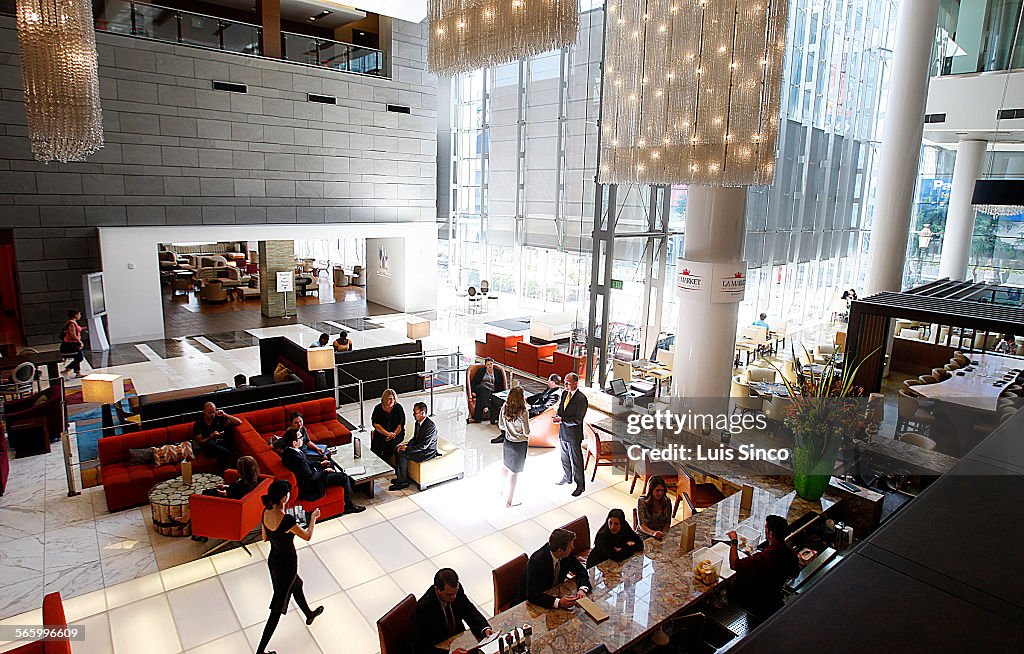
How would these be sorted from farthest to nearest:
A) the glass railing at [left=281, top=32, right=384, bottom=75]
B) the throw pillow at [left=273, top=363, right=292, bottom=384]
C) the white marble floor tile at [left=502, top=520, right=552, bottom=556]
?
the glass railing at [left=281, top=32, right=384, bottom=75], the throw pillow at [left=273, top=363, right=292, bottom=384], the white marble floor tile at [left=502, top=520, right=552, bottom=556]

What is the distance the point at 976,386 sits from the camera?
9078mm

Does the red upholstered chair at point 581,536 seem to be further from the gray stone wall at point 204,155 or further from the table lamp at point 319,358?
the gray stone wall at point 204,155

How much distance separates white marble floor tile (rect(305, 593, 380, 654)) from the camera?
495 cm

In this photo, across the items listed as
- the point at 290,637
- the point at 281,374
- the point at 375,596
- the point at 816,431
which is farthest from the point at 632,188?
the point at 290,637

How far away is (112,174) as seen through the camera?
571 inches

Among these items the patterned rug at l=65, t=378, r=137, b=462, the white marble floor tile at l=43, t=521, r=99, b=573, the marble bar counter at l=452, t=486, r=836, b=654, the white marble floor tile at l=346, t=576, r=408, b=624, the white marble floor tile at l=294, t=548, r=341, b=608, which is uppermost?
the marble bar counter at l=452, t=486, r=836, b=654

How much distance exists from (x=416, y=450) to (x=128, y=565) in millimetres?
3205

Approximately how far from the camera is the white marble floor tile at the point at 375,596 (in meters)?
5.41

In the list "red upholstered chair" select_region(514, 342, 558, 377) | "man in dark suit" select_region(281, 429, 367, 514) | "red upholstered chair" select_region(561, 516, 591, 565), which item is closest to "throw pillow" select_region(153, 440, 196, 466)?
"man in dark suit" select_region(281, 429, 367, 514)

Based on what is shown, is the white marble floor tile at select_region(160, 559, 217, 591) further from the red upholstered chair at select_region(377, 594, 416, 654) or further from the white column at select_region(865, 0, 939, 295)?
the white column at select_region(865, 0, 939, 295)

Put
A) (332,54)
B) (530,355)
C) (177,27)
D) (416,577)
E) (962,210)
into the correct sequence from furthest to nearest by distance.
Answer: (962,210) < (332,54) < (177,27) < (530,355) < (416,577)

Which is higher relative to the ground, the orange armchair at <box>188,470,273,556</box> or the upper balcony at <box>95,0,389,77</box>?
the upper balcony at <box>95,0,389,77</box>

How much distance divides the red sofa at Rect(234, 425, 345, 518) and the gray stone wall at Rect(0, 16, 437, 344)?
982 centimetres

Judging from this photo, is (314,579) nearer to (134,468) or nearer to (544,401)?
(134,468)
